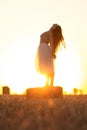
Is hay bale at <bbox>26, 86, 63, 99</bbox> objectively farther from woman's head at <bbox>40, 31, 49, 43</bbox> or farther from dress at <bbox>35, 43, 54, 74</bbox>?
woman's head at <bbox>40, 31, 49, 43</bbox>

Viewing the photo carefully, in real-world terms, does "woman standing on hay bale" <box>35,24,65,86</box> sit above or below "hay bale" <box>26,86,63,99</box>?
above

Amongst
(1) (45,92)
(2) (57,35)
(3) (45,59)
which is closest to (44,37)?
(2) (57,35)

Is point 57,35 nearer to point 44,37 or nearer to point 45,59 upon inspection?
point 44,37

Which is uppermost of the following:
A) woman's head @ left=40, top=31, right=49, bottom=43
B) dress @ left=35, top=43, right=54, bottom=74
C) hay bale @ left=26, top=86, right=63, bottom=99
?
woman's head @ left=40, top=31, right=49, bottom=43

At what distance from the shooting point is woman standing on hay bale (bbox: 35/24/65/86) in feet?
37.8

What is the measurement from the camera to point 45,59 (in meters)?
11.6

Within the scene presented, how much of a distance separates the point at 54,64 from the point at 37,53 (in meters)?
0.62

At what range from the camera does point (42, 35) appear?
11742 mm

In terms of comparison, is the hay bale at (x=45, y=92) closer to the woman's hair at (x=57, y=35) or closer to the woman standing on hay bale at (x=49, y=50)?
the woman standing on hay bale at (x=49, y=50)

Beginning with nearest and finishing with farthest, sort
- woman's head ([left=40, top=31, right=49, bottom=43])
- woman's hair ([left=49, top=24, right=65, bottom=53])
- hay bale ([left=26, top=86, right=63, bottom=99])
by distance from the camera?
hay bale ([left=26, top=86, right=63, bottom=99]) → woman's hair ([left=49, top=24, right=65, bottom=53]) → woman's head ([left=40, top=31, right=49, bottom=43])

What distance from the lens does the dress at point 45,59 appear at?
1155cm

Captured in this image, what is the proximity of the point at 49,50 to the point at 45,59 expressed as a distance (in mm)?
302

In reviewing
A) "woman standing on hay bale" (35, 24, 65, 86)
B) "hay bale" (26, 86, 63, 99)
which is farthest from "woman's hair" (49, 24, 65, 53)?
"hay bale" (26, 86, 63, 99)

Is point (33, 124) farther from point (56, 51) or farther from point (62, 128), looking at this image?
point (56, 51)
